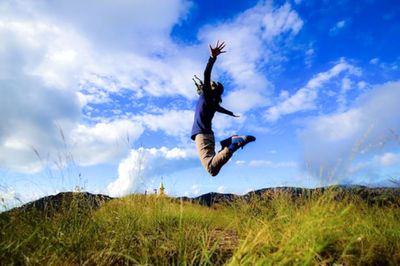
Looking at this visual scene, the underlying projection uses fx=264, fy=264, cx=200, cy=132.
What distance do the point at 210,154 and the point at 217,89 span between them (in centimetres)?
150

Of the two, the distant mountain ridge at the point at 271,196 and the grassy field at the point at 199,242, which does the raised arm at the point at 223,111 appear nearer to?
Result: the distant mountain ridge at the point at 271,196

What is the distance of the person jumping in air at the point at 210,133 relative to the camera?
16.3ft

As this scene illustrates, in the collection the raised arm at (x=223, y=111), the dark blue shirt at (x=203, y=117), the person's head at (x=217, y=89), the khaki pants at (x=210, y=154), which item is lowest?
the khaki pants at (x=210, y=154)

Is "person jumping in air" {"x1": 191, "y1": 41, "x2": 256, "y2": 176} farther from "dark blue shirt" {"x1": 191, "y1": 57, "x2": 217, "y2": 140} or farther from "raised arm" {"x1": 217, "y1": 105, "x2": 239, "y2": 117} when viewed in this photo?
"raised arm" {"x1": 217, "y1": 105, "x2": 239, "y2": 117}

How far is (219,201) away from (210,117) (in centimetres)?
214

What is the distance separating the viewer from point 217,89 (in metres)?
5.78

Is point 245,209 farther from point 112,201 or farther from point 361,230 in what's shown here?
point 112,201

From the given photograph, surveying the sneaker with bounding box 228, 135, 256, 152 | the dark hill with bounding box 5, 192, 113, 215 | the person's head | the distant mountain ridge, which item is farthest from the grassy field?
the person's head

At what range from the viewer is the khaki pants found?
4.93 m

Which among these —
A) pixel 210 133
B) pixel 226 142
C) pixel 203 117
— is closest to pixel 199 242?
pixel 226 142

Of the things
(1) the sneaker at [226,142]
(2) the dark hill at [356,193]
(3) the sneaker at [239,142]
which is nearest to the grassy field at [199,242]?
(2) the dark hill at [356,193]

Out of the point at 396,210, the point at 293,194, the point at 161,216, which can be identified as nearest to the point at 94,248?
the point at 161,216

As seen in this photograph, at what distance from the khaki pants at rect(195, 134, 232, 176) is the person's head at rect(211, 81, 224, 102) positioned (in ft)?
3.04

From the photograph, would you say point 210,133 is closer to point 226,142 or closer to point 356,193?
point 226,142
